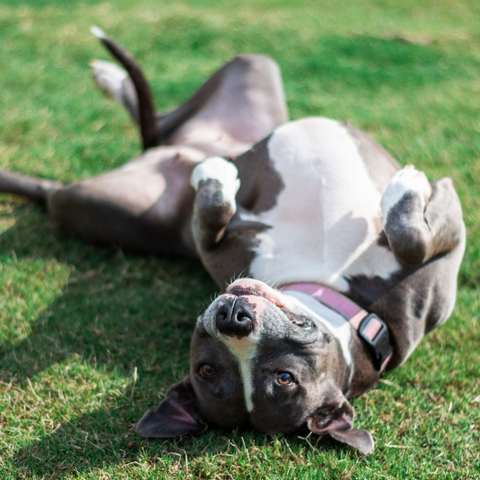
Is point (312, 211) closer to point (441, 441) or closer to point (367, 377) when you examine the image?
point (367, 377)

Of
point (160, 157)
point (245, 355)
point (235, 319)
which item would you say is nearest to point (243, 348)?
point (245, 355)

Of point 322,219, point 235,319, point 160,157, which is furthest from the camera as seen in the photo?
point 160,157

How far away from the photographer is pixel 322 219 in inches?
124

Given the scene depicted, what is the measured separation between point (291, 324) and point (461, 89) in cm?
459

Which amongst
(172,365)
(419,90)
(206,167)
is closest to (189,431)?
(172,365)

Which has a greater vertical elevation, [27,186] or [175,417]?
[175,417]

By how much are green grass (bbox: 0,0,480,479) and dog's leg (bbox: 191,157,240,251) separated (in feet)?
1.49

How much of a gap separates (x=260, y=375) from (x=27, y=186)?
244cm

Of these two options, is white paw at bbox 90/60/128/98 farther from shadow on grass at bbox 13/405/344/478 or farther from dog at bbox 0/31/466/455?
shadow on grass at bbox 13/405/344/478

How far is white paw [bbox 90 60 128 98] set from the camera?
16.4ft

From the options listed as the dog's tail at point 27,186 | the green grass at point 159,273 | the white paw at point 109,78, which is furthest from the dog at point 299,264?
the white paw at point 109,78

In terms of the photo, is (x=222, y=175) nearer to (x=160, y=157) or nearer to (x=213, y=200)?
(x=213, y=200)

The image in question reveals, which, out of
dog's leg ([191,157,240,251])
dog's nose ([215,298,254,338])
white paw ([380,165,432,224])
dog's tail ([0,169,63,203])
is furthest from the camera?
dog's tail ([0,169,63,203])

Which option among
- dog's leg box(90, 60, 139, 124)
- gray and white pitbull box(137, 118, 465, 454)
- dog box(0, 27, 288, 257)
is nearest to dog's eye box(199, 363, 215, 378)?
gray and white pitbull box(137, 118, 465, 454)
